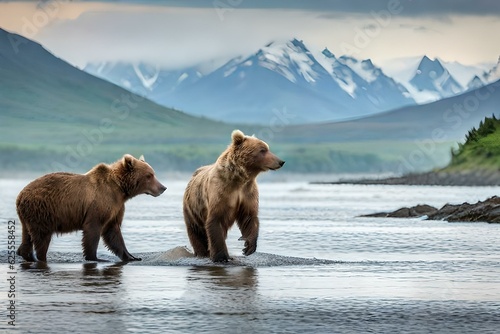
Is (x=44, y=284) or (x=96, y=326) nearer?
(x=96, y=326)

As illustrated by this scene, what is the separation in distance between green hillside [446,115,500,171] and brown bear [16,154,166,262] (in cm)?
14266

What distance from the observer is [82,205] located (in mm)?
20438

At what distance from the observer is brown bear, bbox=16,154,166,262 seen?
66.8ft

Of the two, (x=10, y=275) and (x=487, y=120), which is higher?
(x=487, y=120)

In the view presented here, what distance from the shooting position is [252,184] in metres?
20.0

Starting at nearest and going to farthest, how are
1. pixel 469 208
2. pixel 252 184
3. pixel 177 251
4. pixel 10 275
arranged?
pixel 10 275 < pixel 252 184 < pixel 177 251 < pixel 469 208

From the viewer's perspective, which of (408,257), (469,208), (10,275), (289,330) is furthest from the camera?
(469,208)

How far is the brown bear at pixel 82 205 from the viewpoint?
20359 mm

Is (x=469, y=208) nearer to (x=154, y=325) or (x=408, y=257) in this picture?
(x=408, y=257)

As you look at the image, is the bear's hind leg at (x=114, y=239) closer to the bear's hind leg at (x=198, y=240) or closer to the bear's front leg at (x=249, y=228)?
the bear's hind leg at (x=198, y=240)

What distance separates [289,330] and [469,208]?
32.0 meters

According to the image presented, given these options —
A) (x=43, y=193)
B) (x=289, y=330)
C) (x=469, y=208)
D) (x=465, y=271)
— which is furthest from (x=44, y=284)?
(x=469, y=208)

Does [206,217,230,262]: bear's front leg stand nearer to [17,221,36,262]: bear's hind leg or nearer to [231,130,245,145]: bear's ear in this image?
[231,130,245,145]: bear's ear

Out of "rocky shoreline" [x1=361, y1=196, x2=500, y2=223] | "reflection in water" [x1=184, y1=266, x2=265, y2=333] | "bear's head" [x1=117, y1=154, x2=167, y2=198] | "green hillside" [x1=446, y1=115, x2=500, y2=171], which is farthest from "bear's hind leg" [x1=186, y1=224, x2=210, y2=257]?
"green hillside" [x1=446, y1=115, x2=500, y2=171]
